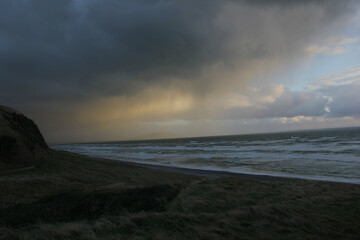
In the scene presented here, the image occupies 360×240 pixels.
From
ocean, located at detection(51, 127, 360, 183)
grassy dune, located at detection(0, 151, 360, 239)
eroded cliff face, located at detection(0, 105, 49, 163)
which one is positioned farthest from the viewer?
ocean, located at detection(51, 127, 360, 183)

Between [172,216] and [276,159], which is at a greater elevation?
[172,216]

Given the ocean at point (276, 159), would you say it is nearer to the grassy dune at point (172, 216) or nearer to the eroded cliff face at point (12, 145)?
the grassy dune at point (172, 216)

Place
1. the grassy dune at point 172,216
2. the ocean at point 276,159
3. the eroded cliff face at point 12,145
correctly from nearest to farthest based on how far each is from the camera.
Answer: the grassy dune at point 172,216
the eroded cliff face at point 12,145
the ocean at point 276,159

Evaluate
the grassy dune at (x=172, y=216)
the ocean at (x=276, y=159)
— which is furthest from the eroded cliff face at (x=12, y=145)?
the ocean at (x=276, y=159)

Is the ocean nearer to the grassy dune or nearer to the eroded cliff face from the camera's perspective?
the grassy dune

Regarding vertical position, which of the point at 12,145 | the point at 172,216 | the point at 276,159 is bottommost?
the point at 276,159

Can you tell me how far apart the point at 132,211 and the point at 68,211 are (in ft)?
6.62

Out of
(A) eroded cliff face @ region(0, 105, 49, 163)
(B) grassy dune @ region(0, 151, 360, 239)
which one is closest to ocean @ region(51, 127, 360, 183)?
(B) grassy dune @ region(0, 151, 360, 239)

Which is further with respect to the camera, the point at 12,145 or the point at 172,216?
the point at 12,145

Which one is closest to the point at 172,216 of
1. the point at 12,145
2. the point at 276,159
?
the point at 12,145

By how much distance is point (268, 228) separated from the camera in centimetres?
573

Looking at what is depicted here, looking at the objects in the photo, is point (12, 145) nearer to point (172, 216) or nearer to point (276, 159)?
point (172, 216)

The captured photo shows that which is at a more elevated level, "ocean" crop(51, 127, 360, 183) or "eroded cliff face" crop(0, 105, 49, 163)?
"eroded cliff face" crop(0, 105, 49, 163)

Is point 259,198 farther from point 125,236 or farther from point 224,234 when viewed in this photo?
point 125,236
